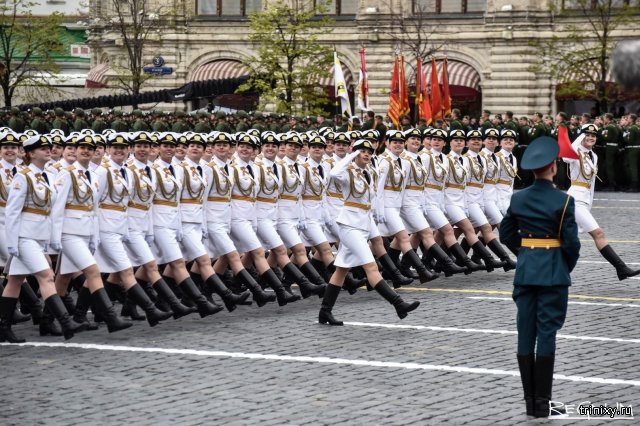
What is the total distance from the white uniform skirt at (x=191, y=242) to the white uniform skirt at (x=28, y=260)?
2130 mm

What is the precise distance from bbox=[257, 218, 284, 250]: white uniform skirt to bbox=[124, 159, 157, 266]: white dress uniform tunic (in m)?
1.64

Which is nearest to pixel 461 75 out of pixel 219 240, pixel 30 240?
pixel 219 240

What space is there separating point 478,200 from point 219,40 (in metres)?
36.0

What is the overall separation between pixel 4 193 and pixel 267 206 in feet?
10.1

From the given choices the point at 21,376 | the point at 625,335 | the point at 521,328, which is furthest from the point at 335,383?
the point at 625,335

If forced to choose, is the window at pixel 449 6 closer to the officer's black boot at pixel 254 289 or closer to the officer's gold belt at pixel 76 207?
the officer's black boot at pixel 254 289

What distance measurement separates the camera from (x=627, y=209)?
27.8m

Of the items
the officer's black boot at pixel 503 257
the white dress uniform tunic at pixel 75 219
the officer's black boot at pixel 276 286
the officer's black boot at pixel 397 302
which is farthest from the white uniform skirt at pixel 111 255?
the officer's black boot at pixel 503 257

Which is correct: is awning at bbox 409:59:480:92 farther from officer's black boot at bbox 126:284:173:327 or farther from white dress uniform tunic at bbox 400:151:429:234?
officer's black boot at bbox 126:284:173:327

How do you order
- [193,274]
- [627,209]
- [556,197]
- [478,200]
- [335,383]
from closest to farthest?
[556,197]
[335,383]
[193,274]
[478,200]
[627,209]

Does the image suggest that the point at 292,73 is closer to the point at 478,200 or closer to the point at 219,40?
the point at 219,40

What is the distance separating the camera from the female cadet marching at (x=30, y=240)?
12289 millimetres

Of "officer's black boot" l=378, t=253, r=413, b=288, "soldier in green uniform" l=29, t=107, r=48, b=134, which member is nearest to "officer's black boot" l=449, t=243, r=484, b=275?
"officer's black boot" l=378, t=253, r=413, b=288

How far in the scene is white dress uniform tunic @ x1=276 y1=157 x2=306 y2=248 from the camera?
15.6 m
